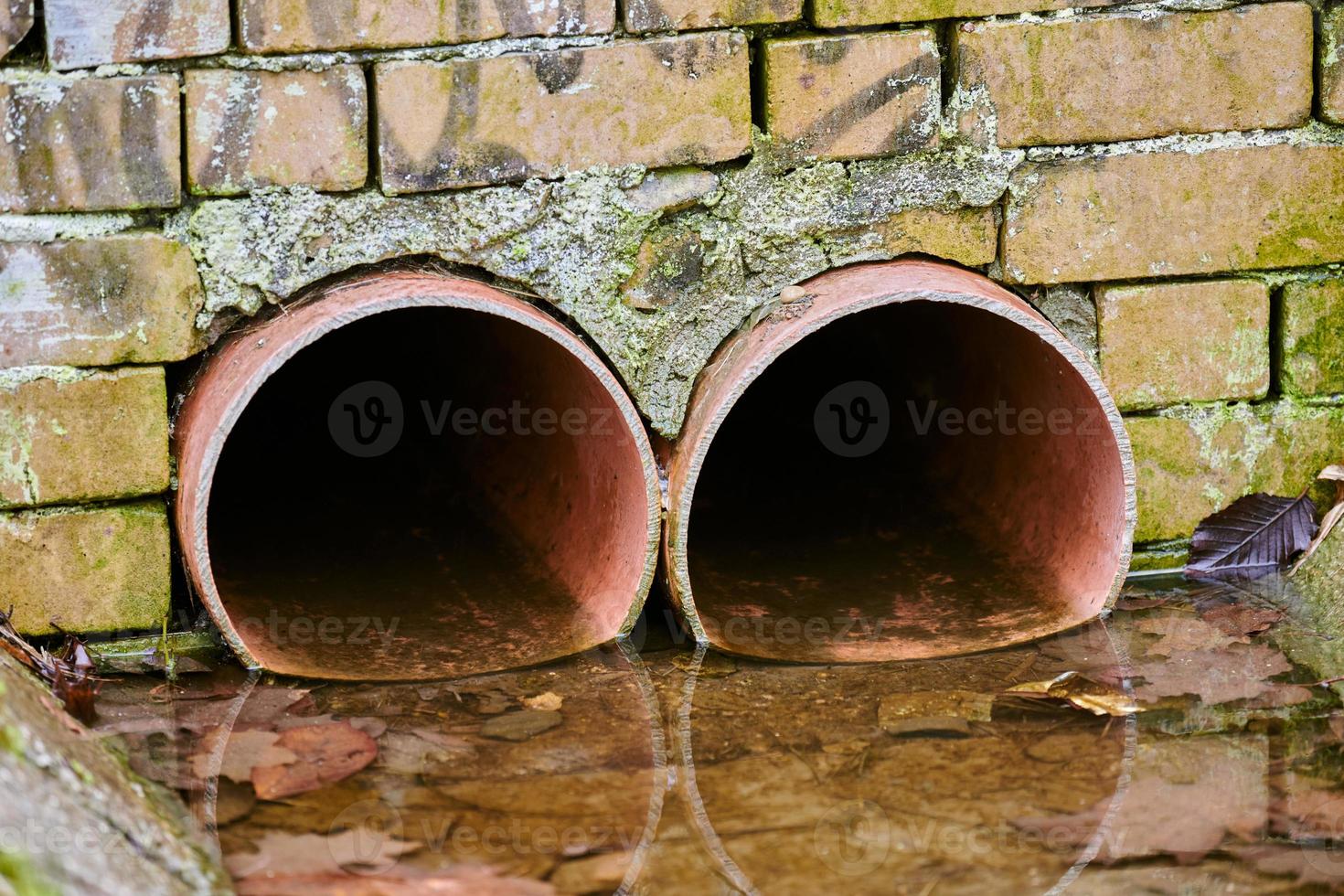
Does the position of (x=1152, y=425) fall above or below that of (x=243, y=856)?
above

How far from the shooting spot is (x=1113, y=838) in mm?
1729

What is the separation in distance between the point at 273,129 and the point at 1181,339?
177 cm

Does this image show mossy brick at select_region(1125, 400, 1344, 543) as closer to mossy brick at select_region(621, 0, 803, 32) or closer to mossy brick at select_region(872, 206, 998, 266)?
mossy brick at select_region(872, 206, 998, 266)

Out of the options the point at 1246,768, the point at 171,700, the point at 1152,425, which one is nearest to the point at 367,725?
the point at 171,700

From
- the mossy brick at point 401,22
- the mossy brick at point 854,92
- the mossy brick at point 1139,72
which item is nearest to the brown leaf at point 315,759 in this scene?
the mossy brick at point 401,22

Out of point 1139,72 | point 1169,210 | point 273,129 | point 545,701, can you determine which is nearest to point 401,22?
point 273,129

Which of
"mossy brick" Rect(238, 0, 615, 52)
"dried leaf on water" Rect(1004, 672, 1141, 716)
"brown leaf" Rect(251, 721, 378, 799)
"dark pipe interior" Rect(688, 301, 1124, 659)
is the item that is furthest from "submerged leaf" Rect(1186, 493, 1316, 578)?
"brown leaf" Rect(251, 721, 378, 799)

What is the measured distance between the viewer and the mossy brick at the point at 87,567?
7.77 ft

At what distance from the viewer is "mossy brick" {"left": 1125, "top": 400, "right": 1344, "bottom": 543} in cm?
273

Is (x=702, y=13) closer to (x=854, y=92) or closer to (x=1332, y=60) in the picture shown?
(x=854, y=92)

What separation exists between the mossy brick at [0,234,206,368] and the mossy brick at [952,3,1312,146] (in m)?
1.49

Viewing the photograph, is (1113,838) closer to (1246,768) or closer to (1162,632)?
(1246,768)

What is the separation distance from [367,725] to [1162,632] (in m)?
1.43

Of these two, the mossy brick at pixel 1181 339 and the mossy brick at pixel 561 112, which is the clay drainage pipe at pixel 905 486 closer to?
the mossy brick at pixel 1181 339
